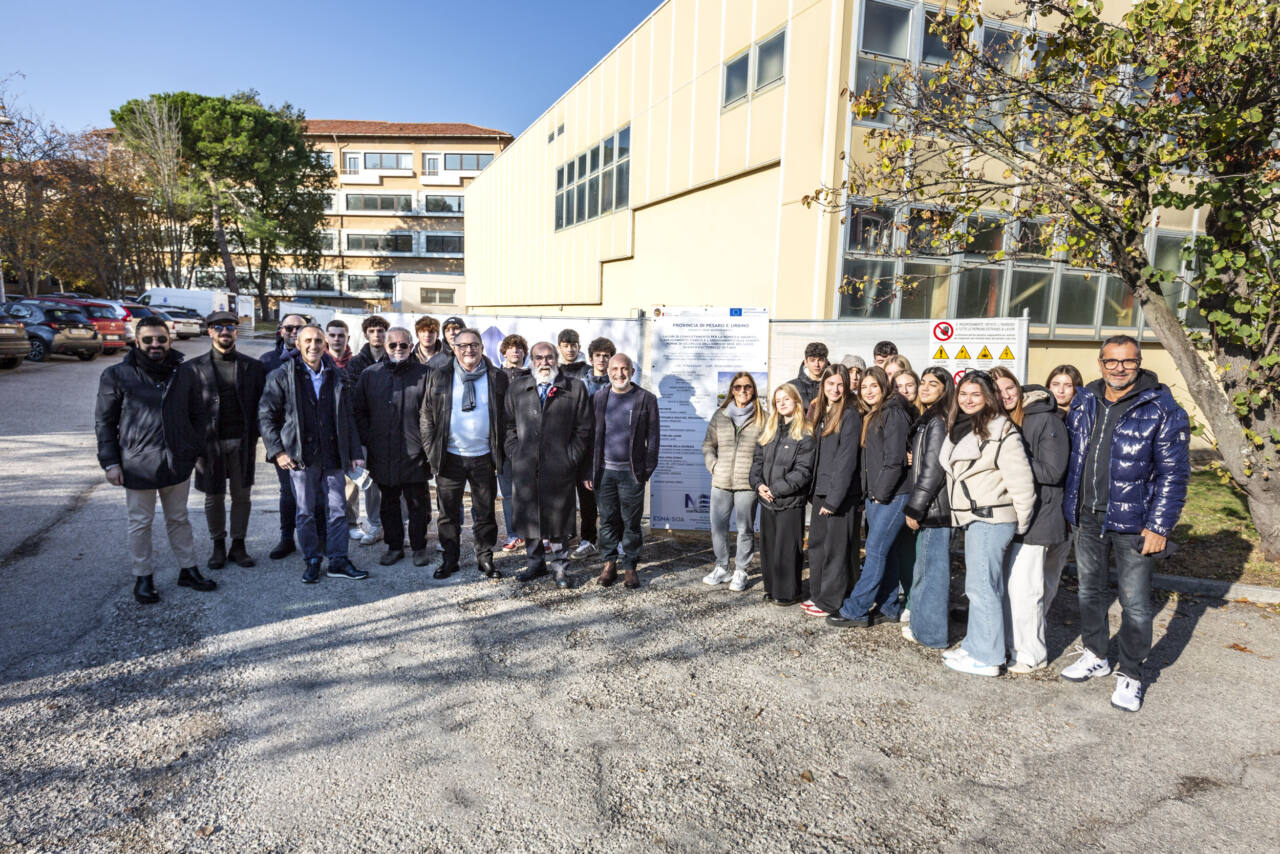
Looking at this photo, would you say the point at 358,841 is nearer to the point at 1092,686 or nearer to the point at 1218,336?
the point at 1092,686

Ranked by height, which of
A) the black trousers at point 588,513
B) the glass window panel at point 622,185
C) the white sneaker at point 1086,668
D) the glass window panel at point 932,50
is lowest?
the white sneaker at point 1086,668

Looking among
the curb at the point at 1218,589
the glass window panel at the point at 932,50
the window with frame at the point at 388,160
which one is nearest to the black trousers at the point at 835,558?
the curb at the point at 1218,589

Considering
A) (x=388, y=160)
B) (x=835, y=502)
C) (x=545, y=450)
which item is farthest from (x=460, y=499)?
(x=388, y=160)

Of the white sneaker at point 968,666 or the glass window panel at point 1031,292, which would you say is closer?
the white sneaker at point 968,666

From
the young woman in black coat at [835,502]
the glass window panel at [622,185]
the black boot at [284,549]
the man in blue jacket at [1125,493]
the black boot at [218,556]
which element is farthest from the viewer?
the glass window panel at [622,185]

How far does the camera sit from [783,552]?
19.1ft

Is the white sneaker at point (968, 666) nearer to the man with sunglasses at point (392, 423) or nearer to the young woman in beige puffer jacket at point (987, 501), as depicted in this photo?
the young woman in beige puffer jacket at point (987, 501)

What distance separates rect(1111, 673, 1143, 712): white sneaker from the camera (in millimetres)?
4297

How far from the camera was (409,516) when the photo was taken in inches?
258

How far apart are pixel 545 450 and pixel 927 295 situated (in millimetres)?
8449

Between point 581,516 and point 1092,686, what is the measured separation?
4.39m

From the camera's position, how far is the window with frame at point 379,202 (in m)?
68.0

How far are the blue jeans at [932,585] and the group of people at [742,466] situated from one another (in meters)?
0.02

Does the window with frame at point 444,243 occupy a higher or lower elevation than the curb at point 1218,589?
higher
